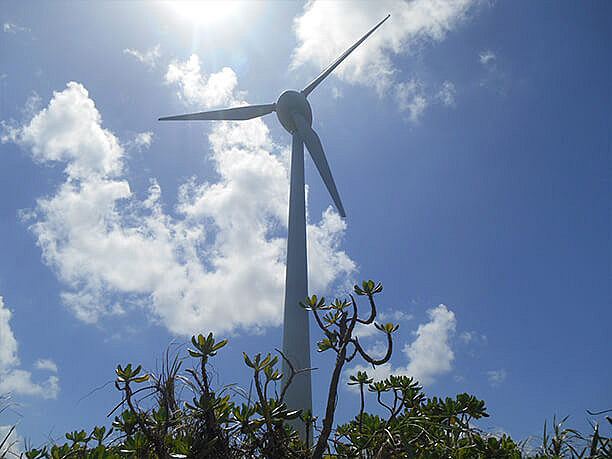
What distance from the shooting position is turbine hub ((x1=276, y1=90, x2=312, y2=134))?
102ft

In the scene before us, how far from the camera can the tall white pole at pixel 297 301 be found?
18.9m

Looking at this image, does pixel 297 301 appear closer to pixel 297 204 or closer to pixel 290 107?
pixel 297 204

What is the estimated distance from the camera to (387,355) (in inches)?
131

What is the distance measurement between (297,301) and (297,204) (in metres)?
6.39

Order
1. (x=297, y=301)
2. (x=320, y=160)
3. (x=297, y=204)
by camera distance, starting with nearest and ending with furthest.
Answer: (x=297, y=301) → (x=297, y=204) → (x=320, y=160)

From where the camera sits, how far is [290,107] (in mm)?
31047

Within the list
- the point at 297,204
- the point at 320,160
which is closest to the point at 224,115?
the point at 320,160

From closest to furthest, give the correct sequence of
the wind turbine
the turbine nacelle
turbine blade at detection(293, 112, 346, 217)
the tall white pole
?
the tall white pole, the wind turbine, turbine blade at detection(293, 112, 346, 217), the turbine nacelle

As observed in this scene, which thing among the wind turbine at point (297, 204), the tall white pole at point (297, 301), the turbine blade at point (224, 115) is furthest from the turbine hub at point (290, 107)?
the tall white pole at point (297, 301)

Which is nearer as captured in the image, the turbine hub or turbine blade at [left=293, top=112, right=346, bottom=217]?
turbine blade at [left=293, top=112, right=346, bottom=217]

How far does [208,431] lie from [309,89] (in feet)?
109

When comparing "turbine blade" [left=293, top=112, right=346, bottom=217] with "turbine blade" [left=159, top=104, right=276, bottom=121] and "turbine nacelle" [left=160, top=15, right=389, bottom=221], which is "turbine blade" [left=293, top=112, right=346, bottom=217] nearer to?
"turbine nacelle" [left=160, top=15, right=389, bottom=221]

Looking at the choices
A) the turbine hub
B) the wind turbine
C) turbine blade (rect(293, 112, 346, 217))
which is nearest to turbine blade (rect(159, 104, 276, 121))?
the wind turbine

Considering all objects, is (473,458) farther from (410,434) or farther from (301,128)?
(301,128)
